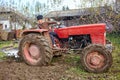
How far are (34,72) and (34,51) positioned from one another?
4.28 ft

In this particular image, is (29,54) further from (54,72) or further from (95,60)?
(95,60)

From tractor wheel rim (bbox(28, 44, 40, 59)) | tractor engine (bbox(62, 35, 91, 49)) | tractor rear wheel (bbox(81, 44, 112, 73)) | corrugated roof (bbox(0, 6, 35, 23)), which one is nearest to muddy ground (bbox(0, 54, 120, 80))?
tractor rear wheel (bbox(81, 44, 112, 73))

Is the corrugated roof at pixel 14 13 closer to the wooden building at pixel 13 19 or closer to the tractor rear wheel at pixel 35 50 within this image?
the wooden building at pixel 13 19

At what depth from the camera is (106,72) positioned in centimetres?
765

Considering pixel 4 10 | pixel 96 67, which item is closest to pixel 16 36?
pixel 4 10

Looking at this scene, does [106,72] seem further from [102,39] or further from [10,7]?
[10,7]

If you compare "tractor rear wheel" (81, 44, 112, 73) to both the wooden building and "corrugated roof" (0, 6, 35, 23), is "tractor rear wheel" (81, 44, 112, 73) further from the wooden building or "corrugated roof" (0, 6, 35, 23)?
"corrugated roof" (0, 6, 35, 23)

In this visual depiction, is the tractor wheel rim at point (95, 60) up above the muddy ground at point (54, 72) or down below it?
above

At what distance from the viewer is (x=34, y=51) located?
8961mm

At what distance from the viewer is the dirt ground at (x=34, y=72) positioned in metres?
7.18

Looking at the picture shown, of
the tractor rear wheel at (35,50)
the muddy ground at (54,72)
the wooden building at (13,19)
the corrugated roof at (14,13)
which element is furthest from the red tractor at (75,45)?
the corrugated roof at (14,13)

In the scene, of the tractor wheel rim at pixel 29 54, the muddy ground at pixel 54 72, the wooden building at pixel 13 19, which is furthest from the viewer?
the wooden building at pixel 13 19

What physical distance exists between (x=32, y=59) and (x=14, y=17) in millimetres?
24603

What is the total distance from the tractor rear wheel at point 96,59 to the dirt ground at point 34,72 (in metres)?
0.65
